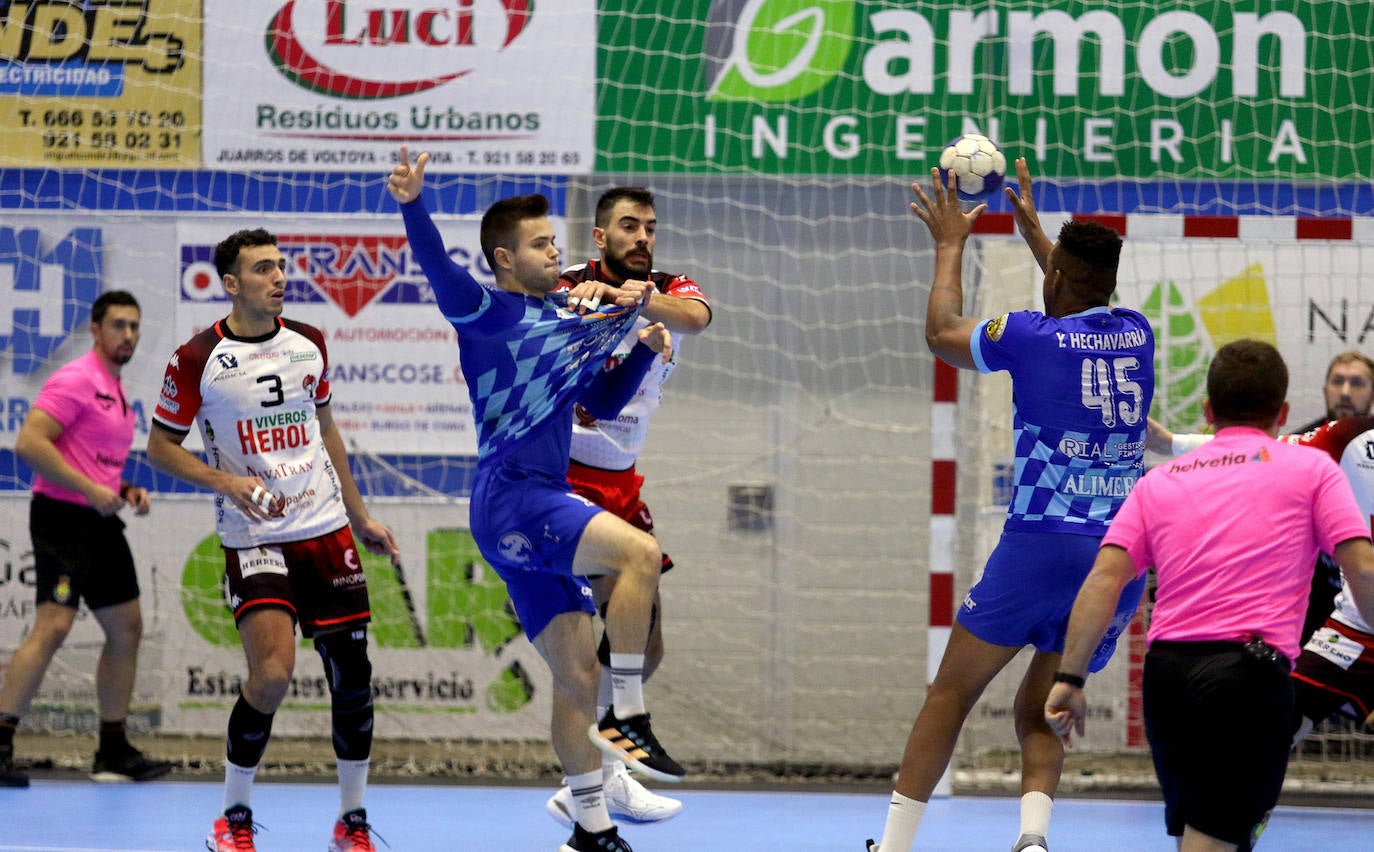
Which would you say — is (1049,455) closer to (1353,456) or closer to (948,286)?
(948,286)

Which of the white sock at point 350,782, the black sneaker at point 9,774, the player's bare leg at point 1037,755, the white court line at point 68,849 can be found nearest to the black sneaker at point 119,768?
the black sneaker at point 9,774

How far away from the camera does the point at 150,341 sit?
8.83 metres

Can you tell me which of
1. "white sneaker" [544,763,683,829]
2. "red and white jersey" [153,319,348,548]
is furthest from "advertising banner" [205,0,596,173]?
"white sneaker" [544,763,683,829]

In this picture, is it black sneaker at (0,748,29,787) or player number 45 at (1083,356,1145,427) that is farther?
black sneaker at (0,748,29,787)

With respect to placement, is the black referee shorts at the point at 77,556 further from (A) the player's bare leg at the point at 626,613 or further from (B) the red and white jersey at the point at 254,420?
(A) the player's bare leg at the point at 626,613

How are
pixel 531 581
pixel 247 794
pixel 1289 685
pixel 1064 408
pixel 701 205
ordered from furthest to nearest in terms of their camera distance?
pixel 701 205 < pixel 247 794 < pixel 531 581 < pixel 1064 408 < pixel 1289 685

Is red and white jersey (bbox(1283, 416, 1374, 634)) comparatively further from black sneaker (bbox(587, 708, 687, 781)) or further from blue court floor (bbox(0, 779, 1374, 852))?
black sneaker (bbox(587, 708, 687, 781))

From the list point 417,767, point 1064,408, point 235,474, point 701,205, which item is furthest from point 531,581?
point 701,205

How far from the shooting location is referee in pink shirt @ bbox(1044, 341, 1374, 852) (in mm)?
3730

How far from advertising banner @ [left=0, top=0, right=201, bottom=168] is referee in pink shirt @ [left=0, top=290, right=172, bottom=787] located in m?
1.49

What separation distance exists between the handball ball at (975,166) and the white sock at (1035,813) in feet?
7.13

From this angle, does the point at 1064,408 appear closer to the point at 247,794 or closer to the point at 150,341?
the point at 247,794

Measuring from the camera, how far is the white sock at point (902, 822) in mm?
5090

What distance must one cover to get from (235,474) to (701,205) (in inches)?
151
